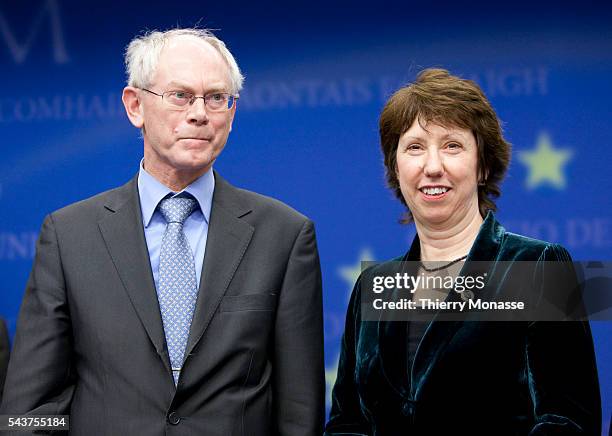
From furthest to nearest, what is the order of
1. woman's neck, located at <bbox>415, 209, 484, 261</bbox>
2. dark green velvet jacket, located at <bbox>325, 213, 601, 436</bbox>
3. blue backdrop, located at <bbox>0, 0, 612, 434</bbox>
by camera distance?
blue backdrop, located at <bbox>0, 0, 612, 434</bbox> < woman's neck, located at <bbox>415, 209, 484, 261</bbox> < dark green velvet jacket, located at <bbox>325, 213, 601, 436</bbox>

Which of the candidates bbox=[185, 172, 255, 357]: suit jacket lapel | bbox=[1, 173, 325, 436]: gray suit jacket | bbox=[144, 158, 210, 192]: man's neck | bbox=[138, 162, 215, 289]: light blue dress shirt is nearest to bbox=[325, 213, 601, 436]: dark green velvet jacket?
bbox=[1, 173, 325, 436]: gray suit jacket

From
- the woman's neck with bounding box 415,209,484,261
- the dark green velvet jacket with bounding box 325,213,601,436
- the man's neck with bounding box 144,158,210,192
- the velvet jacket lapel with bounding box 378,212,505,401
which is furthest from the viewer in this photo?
the man's neck with bounding box 144,158,210,192

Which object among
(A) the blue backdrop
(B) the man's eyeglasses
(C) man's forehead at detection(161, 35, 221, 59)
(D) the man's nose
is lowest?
(D) the man's nose

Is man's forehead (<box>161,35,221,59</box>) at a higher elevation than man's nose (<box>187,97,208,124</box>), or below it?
higher

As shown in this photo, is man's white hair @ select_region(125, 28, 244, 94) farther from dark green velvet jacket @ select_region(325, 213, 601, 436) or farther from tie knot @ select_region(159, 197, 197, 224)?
dark green velvet jacket @ select_region(325, 213, 601, 436)

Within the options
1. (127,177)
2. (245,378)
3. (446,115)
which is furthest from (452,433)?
(127,177)

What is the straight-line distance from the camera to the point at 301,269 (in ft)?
8.36

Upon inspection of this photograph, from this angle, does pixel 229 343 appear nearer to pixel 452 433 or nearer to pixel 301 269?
pixel 301 269

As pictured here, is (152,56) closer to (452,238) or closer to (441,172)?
(441,172)

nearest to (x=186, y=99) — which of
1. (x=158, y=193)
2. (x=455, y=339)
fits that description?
(x=158, y=193)

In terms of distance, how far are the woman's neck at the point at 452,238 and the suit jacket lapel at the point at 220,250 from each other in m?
0.49

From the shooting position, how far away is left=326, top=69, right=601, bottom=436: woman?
2256 mm

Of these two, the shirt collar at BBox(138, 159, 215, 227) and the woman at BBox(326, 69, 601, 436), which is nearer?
the woman at BBox(326, 69, 601, 436)

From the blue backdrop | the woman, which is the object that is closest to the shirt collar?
the woman
